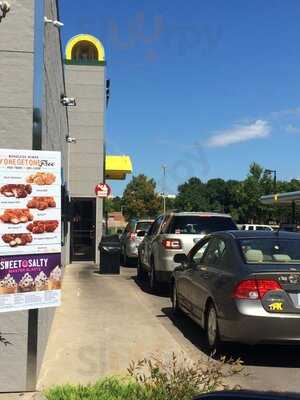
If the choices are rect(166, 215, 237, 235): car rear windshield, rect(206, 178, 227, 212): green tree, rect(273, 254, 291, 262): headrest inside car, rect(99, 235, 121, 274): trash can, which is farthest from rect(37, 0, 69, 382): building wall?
rect(206, 178, 227, 212): green tree

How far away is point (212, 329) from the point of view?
764 centimetres

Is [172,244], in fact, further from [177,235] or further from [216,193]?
[216,193]

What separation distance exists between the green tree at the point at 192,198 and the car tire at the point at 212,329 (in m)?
80.9

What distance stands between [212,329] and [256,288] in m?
1.02

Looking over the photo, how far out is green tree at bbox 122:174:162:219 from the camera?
71.8m

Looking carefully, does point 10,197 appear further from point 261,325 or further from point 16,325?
point 261,325

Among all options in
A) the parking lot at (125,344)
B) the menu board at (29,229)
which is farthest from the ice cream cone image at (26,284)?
the parking lot at (125,344)

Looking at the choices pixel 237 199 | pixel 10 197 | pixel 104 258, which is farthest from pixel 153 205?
pixel 10 197

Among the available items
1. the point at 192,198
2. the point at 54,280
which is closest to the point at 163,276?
the point at 54,280

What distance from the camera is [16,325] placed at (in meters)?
5.65

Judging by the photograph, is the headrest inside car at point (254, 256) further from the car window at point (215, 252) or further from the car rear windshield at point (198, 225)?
the car rear windshield at point (198, 225)

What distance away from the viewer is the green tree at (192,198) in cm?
9412

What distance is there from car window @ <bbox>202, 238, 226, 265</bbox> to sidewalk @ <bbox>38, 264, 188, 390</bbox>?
1190mm

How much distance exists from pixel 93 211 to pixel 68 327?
41.7ft
